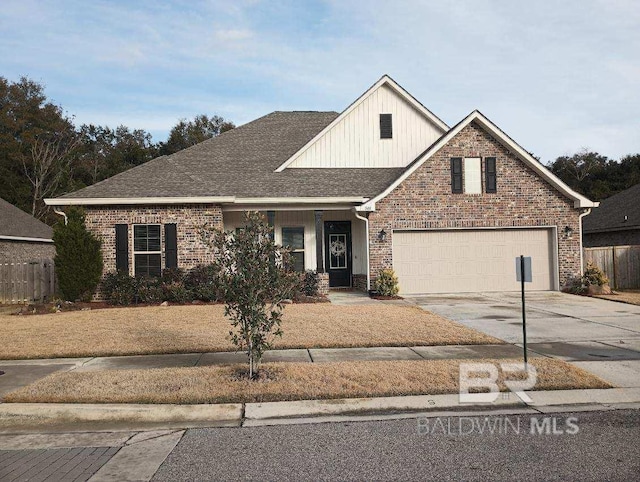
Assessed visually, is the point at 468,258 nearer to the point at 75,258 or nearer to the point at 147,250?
the point at 147,250

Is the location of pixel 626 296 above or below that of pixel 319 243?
below

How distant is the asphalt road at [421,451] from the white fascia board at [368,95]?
16023 mm

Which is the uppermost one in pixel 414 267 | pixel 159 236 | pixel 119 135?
pixel 119 135

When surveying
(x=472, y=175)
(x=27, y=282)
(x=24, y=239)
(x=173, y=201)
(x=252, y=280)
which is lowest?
(x=27, y=282)

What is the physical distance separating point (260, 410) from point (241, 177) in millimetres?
14517

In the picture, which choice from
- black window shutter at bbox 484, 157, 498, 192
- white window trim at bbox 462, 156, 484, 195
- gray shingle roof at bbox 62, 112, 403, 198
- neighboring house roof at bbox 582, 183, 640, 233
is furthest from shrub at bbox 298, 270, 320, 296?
neighboring house roof at bbox 582, 183, 640, 233

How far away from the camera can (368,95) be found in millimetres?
21625

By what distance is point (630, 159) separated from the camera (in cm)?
5066

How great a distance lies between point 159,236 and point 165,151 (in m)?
33.2

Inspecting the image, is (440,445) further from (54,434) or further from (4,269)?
(4,269)

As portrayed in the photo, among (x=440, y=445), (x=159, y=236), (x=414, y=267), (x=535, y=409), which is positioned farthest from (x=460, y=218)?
(x=440, y=445)

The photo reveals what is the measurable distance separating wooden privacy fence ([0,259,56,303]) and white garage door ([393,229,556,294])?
38.4 feet

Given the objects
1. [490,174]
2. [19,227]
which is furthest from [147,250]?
[490,174]

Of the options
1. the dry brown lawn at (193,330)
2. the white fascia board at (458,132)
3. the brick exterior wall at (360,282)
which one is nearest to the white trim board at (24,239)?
the dry brown lawn at (193,330)
